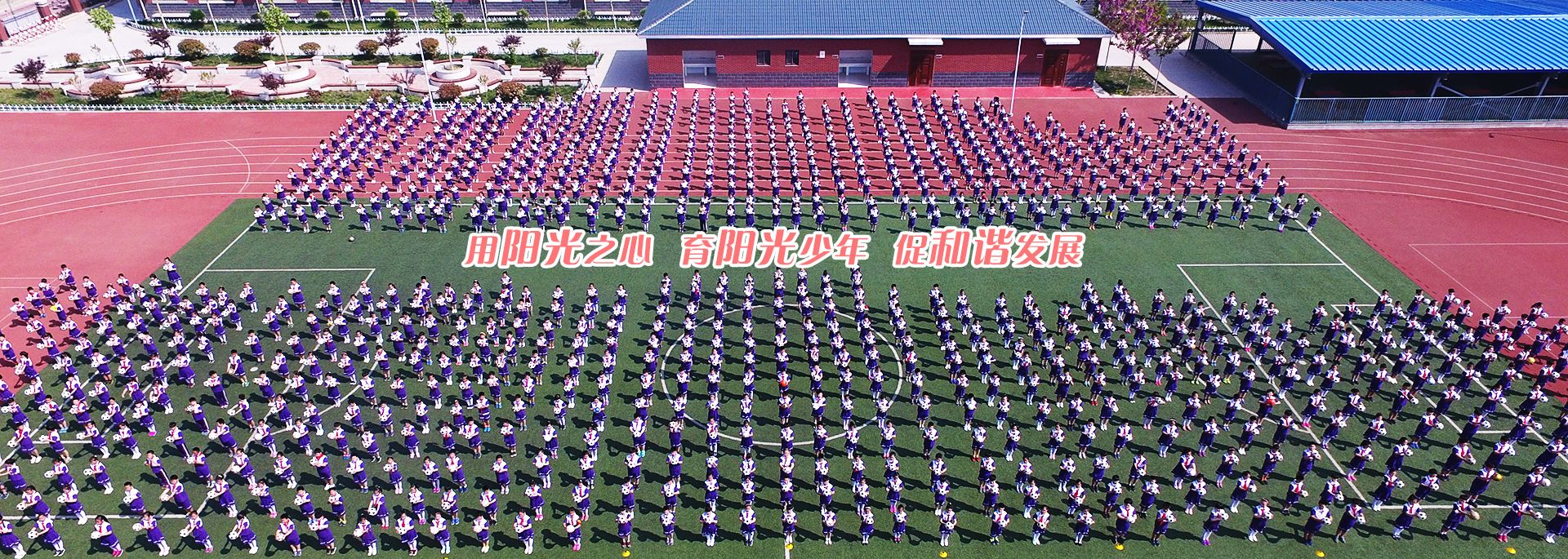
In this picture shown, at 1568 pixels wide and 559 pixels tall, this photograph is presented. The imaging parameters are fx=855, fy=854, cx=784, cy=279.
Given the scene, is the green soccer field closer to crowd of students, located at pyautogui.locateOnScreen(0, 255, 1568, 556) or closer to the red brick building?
crowd of students, located at pyautogui.locateOnScreen(0, 255, 1568, 556)

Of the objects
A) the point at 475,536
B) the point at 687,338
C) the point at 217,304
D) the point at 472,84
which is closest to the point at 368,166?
the point at 217,304

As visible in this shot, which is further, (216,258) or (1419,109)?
(1419,109)

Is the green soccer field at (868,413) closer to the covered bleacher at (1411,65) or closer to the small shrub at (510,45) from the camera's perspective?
the covered bleacher at (1411,65)

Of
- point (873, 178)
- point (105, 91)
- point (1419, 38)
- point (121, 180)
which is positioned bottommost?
point (873, 178)

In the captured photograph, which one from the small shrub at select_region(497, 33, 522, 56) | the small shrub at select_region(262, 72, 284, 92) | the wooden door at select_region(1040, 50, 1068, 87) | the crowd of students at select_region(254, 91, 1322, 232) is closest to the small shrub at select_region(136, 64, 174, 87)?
the small shrub at select_region(262, 72, 284, 92)

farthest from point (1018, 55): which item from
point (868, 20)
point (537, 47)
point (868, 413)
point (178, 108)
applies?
point (178, 108)

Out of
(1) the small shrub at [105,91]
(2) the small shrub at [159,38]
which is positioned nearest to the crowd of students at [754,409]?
(1) the small shrub at [105,91]

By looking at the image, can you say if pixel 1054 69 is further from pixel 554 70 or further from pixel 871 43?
pixel 554 70
